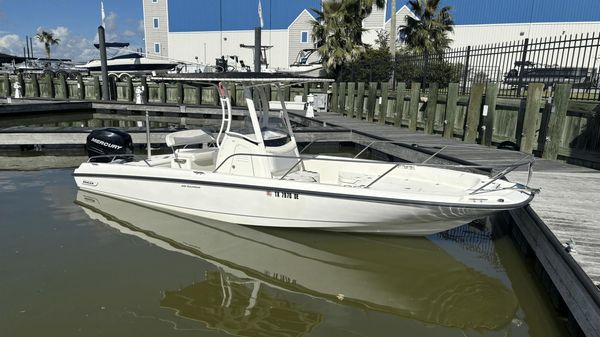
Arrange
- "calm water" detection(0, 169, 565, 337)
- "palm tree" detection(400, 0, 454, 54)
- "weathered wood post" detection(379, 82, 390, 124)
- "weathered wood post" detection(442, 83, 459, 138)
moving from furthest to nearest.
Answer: "palm tree" detection(400, 0, 454, 54) → "weathered wood post" detection(379, 82, 390, 124) → "weathered wood post" detection(442, 83, 459, 138) → "calm water" detection(0, 169, 565, 337)

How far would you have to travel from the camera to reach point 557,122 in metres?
7.73

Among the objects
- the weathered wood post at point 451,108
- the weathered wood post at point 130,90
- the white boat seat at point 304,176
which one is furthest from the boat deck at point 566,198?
the weathered wood post at point 130,90

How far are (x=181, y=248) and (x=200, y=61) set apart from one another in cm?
3930

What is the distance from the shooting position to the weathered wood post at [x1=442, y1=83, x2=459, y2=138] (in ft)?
34.0

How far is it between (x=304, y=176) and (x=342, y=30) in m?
18.4

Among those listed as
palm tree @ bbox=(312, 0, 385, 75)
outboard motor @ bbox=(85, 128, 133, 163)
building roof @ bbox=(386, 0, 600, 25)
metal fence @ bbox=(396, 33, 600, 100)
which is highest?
building roof @ bbox=(386, 0, 600, 25)

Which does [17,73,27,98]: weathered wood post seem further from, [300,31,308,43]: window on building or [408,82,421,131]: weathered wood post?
[408,82,421,131]: weathered wood post

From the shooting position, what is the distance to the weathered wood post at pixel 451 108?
10.4 meters

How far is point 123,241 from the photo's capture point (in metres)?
5.62

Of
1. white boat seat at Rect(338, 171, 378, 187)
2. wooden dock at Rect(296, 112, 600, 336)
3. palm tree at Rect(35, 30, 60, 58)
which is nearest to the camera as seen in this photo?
wooden dock at Rect(296, 112, 600, 336)

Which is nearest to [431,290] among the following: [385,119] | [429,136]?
[429,136]

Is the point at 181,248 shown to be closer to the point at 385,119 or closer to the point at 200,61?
the point at 385,119

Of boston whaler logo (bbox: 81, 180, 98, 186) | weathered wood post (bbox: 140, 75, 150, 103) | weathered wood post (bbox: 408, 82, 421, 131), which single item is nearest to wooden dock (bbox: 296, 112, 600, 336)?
weathered wood post (bbox: 408, 82, 421, 131)

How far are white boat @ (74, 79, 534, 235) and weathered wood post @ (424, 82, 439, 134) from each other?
18.9 ft
